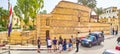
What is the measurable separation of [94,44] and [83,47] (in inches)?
66.1

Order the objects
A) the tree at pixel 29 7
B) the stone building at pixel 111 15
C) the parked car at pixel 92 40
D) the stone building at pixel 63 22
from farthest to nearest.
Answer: the stone building at pixel 111 15 < the tree at pixel 29 7 < the stone building at pixel 63 22 < the parked car at pixel 92 40

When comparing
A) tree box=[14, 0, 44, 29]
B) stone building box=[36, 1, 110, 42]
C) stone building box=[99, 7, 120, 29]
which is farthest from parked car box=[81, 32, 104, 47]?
stone building box=[99, 7, 120, 29]

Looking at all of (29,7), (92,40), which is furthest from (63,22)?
(29,7)

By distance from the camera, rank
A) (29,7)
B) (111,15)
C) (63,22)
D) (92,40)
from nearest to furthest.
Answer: (92,40) → (63,22) → (29,7) → (111,15)

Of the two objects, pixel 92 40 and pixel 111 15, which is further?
pixel 111 15

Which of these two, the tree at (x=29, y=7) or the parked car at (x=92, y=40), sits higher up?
the tree at (x=29, y=7)

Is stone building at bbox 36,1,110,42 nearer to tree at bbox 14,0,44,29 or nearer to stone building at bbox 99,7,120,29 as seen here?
tree at bbox 14,0,44,29

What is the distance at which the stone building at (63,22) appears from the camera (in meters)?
31.0

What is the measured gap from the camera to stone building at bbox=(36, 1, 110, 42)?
31.0 metres

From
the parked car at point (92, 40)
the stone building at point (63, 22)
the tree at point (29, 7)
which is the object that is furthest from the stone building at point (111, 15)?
the parked car at point (92, 40)

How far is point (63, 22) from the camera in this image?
107 ft

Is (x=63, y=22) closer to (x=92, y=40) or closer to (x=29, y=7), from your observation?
(x=92, y=40)

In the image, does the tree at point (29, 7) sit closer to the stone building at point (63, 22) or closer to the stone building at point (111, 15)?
the stone building at point (63, 22)

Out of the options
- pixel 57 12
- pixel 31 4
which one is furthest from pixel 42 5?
pixel 57 12
